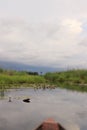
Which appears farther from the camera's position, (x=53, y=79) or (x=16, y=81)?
(x=53, y=79)

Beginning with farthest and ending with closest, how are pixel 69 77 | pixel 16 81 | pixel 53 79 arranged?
pixel 53 79 < pixel 69 77 < pixel 16 81

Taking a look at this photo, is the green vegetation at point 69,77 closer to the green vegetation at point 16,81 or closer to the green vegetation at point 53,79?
the green vegetation at point 53,79

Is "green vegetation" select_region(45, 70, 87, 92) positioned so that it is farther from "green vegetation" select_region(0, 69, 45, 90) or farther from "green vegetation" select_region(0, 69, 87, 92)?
"green vegetation" select_region(0, 69, 45, 90)

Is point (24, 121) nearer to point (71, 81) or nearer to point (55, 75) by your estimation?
point (71, 81)

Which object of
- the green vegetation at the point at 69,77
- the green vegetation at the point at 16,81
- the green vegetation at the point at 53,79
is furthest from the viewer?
the green vegetation at the point at 69,77

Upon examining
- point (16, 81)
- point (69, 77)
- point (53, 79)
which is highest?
point (69, 77)

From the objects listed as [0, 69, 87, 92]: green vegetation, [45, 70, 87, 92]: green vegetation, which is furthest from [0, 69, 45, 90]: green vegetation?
[45, 70, 87, 92]: green vegetation

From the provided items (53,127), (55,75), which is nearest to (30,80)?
(55,75)

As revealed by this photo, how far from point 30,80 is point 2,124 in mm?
59661

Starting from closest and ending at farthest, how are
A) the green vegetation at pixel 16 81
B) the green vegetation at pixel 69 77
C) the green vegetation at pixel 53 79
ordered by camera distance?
the green vegetation at pixel 16 81 < the green vegetation at pixel 53 79 < the green vegetation at pixel 69 77

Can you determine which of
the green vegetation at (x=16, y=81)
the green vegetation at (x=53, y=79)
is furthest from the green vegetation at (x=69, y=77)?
the green vegetation at (x=16, y=81)

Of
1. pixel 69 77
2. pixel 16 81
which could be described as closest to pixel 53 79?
pixel 69 77

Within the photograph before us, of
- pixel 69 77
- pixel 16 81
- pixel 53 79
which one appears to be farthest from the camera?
pixel 53 79

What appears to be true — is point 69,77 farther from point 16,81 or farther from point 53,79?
point 16,81
